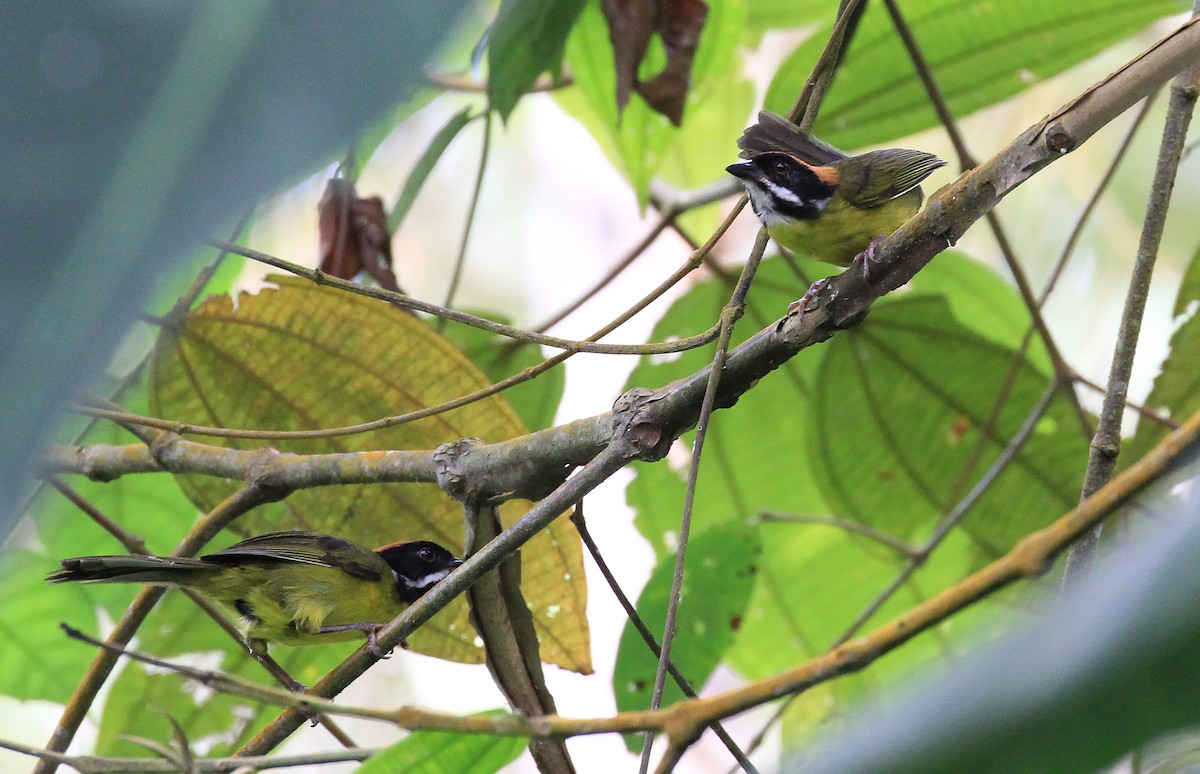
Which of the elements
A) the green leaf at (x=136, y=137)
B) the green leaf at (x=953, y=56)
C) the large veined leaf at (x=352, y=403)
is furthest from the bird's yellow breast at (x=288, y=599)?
the green leaf at (x=136, y=137)

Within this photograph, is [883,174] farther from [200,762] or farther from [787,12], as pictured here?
[200,762]

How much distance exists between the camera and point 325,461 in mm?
1985

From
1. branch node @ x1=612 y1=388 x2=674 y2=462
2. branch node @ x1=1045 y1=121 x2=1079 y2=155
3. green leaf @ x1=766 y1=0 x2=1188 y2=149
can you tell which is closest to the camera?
branch node @ x1=1045 y1=121 x2=1079 y2=155

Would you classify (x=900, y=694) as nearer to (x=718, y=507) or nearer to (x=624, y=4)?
(x=624, y=4)

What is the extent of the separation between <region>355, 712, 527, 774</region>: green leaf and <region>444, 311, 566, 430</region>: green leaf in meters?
1.56

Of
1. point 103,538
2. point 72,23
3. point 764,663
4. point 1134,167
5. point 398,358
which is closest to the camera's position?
point 72,23

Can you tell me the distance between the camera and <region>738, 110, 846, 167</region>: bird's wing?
2.41m

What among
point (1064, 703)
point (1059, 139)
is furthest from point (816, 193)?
point (1064, 703)

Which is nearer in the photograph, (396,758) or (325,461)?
(396,758)

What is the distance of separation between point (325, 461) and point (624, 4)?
1213mm

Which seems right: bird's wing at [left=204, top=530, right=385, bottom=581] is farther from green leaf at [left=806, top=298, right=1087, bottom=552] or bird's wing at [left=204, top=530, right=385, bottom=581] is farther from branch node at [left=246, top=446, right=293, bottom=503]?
green leaf at [left=806, top=298, right=1087, bottom=552]

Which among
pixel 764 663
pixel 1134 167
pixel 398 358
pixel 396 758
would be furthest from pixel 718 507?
pixel 1134 167

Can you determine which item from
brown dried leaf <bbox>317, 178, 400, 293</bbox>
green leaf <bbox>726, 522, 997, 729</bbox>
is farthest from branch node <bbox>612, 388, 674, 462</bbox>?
green leaf <bbox>726, 522, 997, 729</bbox>

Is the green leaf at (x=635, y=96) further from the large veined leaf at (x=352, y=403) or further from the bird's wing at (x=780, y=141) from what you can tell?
the large veined leaf at (x=352, y=403)
